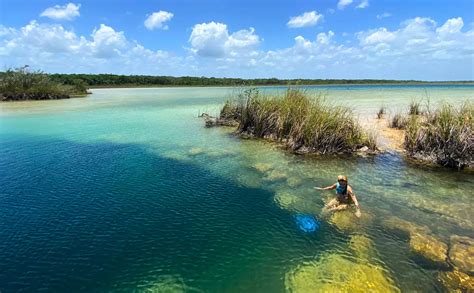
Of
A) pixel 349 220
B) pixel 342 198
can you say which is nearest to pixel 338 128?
pixel 342 198

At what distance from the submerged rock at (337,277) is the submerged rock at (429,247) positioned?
1303mm

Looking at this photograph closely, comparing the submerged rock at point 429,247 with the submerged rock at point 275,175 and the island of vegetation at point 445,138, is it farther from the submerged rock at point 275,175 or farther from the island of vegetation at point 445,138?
the island of vegetation at point 445,138

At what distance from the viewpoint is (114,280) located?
664 centimetres

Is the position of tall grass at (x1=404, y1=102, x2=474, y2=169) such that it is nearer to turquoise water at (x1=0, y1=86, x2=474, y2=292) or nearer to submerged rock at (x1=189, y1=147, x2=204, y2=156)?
turquoise water at (x1=0, y1=86, x2=474, y2=292)

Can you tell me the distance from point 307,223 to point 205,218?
2.77 metres

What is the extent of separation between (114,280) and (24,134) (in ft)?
65.5

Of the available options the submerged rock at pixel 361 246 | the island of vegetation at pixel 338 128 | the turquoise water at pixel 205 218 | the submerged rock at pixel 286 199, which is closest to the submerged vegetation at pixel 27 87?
the turquoise water at pixel 205 218

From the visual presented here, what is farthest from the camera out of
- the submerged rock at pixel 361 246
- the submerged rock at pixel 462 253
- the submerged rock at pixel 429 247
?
the submerged rock at pixel 361 246

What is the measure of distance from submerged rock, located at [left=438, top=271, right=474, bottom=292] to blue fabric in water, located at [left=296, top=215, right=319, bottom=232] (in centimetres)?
291

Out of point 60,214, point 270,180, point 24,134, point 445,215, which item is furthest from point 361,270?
point 24,134

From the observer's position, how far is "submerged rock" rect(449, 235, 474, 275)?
276 inches

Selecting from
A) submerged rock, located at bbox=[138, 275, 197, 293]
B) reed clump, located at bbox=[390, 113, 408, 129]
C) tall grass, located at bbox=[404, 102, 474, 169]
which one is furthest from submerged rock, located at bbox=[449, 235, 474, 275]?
reed clump, located at bbox=[390, 113, 408, 129]

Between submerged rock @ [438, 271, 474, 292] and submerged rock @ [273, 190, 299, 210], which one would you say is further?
submerged rock @ [273, 190, 299, 210]

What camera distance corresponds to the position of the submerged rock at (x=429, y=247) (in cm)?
735
